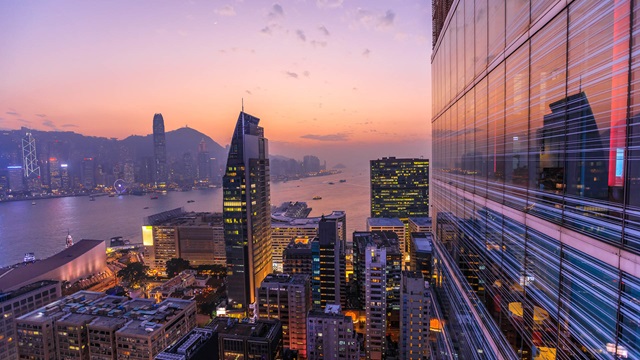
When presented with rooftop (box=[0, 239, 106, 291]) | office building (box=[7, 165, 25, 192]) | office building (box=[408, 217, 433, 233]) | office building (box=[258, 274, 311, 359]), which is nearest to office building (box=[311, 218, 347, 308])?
office building (box=[258, 274, 311, 359])

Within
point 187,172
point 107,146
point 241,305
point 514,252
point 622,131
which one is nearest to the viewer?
point 622,131

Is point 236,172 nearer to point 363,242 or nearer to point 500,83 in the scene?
point 363,242

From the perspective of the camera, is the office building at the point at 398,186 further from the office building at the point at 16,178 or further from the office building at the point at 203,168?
the office building at the point at 16,178

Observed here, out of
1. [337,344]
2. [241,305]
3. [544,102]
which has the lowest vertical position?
[241,305]

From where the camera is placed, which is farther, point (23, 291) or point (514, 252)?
point (23, 291)

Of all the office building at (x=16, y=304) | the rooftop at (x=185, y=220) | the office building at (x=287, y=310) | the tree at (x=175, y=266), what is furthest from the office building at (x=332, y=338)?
the rooftop at (x=185, y=220)

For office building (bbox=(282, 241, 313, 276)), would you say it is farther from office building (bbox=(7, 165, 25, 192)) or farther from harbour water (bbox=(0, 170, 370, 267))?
office building (bbox=(7, 165, 25, 192))

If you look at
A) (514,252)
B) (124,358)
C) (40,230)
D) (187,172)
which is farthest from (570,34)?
(187,172)
